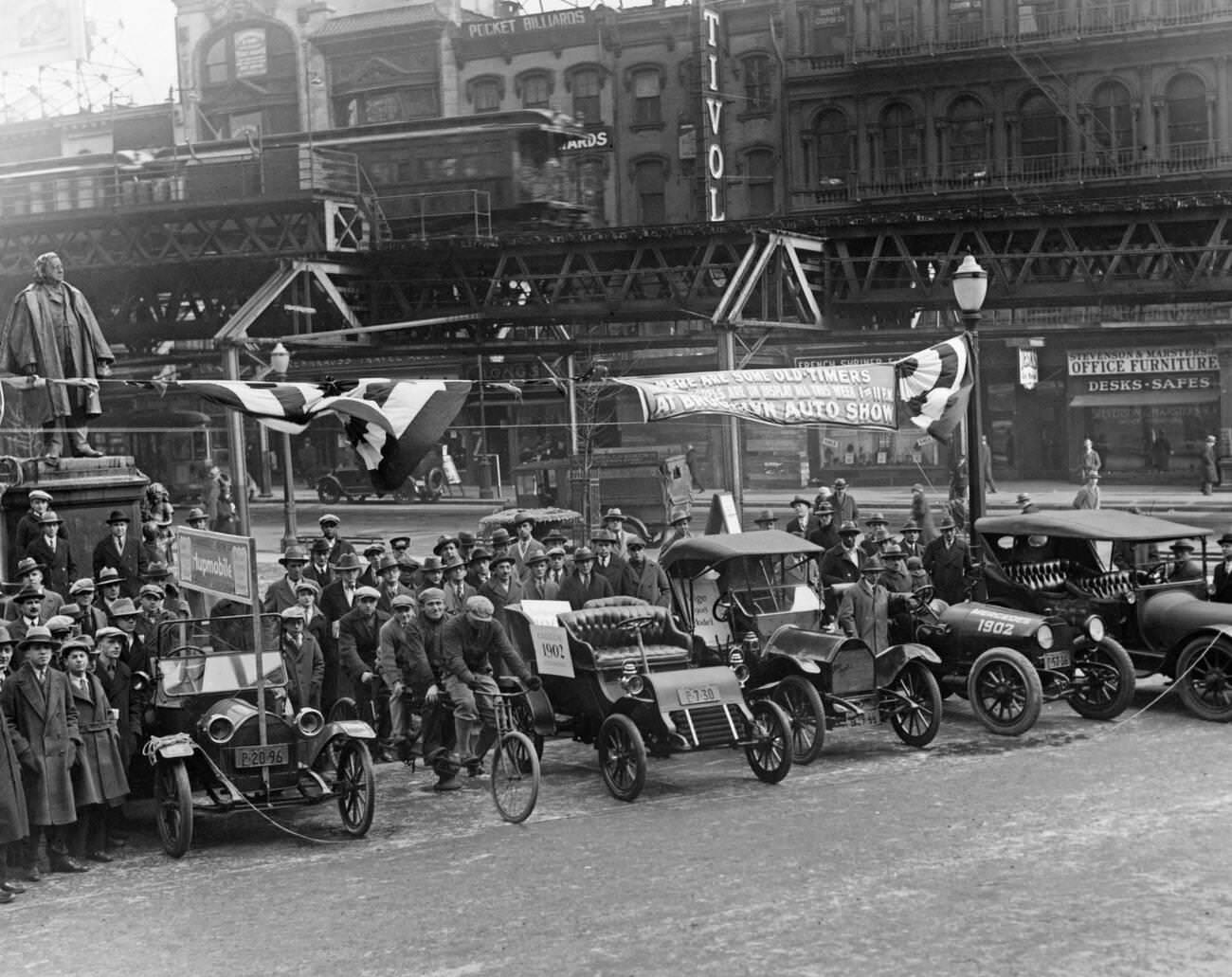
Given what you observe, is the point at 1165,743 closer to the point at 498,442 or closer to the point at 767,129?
the point at 498,442

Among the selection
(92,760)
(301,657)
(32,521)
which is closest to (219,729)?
(92,760)

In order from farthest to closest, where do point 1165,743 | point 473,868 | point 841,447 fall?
1. point 841,447
2. point 1165,743
3. point 473,868

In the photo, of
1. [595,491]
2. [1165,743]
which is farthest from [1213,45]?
[1165,743]

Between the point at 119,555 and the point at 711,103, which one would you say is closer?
the point at 119,555

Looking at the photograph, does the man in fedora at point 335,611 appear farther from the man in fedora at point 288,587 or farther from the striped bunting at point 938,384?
the striped bunting at point 938,384

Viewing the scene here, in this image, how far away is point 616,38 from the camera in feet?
205

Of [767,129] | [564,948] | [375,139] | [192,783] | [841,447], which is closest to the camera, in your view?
[564,948]

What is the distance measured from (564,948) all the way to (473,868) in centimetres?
212

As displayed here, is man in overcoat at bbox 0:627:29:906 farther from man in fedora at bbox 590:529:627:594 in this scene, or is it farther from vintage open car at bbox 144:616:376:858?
man in fedora at bbox 590:529:627:594

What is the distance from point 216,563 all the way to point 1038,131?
48.7 metres

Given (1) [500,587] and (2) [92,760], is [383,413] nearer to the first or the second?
(1) [500,587]

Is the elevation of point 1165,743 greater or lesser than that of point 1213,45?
lesser

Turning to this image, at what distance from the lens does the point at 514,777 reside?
13.1m

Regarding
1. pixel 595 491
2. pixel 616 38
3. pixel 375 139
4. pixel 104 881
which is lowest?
pixel 104 881
